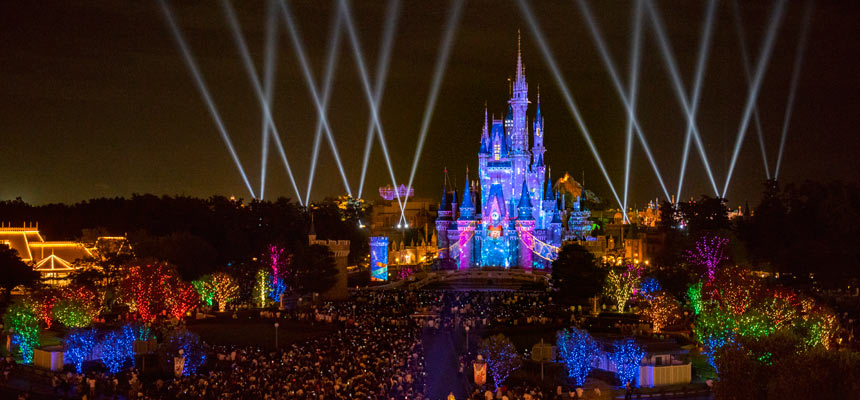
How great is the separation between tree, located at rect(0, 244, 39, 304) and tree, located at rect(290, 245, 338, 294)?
53.0 ft

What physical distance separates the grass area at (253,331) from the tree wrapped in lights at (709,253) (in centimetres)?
2493

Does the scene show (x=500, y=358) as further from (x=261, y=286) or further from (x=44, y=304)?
(x=261, y=286)

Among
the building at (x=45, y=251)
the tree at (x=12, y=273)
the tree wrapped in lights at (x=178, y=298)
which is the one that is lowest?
the tree wrapped in lights at (x=178, y=298)

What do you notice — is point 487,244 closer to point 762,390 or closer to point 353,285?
point 353,285

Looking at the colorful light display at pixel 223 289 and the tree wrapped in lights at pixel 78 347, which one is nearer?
the tree wrapped in lights at pixel 78 347

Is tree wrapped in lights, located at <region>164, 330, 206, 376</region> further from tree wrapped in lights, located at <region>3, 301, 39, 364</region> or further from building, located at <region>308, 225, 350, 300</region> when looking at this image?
building, located at <region>308, 225, 350, 300</region>

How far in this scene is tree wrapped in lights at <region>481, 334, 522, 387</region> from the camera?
118 ft

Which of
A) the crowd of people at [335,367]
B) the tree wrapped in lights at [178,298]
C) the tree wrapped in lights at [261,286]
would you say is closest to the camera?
the crowd of people at [335,367]

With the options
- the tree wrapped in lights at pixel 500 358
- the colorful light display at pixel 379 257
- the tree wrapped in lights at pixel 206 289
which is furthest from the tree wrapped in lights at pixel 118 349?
the colorful light display at pixel 379 257

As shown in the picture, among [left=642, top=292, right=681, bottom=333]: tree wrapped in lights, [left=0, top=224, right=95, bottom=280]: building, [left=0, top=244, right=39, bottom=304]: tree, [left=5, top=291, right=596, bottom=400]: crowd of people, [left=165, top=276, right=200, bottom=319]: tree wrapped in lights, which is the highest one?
[left=0, top=224, right=95, bottom=280]: building

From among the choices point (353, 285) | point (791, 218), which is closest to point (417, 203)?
point (353, 285)

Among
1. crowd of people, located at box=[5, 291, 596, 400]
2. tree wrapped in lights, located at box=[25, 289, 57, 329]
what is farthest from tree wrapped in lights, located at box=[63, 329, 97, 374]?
tree wrapped in lights, located at box=[25, 289, 57, 329]

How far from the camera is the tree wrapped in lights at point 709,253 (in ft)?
193

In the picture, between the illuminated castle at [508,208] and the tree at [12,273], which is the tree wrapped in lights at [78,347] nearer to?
the tree at [12,273]
